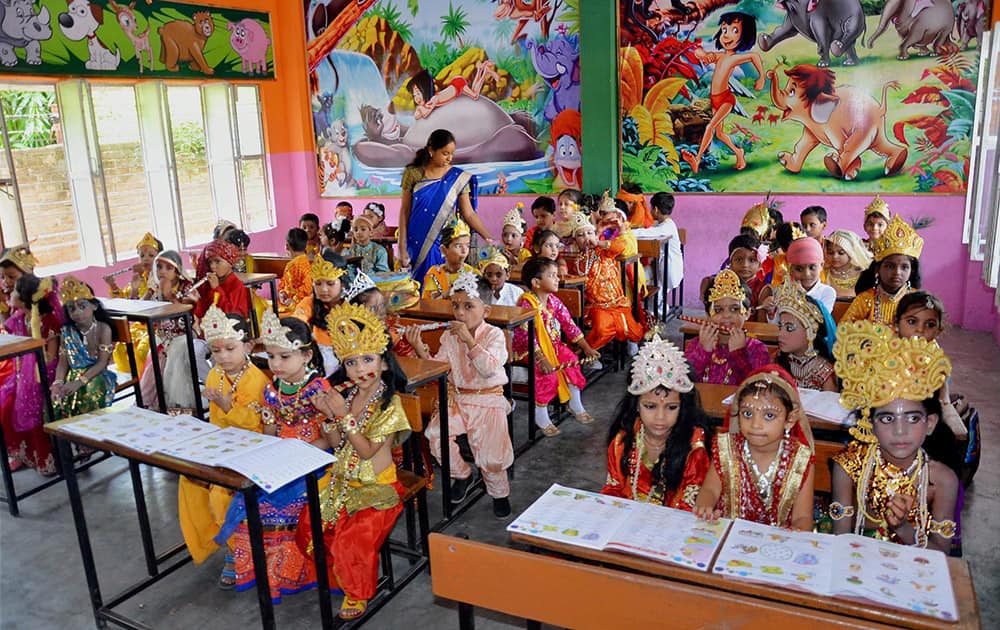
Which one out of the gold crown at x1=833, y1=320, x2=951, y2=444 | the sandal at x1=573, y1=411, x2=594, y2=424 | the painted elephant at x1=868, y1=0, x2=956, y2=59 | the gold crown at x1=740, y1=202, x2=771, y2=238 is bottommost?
the sandal at x1=573, y1=411, x2=594, y2=424

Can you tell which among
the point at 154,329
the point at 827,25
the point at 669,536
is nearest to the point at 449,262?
the point at 154,329

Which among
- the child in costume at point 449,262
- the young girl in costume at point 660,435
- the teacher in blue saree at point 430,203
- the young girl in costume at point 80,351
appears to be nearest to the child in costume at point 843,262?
the teacher in blue saree at point 430,203

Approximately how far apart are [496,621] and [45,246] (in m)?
6.29

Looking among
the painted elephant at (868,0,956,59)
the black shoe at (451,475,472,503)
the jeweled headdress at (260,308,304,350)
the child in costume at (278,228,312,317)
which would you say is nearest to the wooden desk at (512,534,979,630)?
the jeweled headdress at (260,308,304,350)

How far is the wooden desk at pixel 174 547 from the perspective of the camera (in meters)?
2.42

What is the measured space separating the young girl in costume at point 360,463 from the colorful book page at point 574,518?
976 millimetres

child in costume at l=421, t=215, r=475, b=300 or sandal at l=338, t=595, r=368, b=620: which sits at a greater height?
child in costume at l=421, t=215, r=475, b=300

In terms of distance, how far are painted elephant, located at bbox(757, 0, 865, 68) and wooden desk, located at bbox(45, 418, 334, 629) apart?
626 centimetres

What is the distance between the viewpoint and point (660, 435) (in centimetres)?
261

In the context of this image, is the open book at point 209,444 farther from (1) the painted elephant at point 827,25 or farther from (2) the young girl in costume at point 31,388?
(1) the painted elephant at point 827,25

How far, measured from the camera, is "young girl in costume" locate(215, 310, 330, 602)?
304cm

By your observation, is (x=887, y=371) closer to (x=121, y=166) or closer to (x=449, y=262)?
(x=449, y=262)

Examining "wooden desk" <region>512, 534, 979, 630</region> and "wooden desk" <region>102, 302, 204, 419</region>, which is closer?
"wooden desk" <region>512, 534, 979, 630</region>

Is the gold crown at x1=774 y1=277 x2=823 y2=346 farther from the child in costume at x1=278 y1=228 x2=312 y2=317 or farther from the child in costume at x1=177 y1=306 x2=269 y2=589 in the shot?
the child in costume at x1=278 y1=228 x2=312 y2=317
